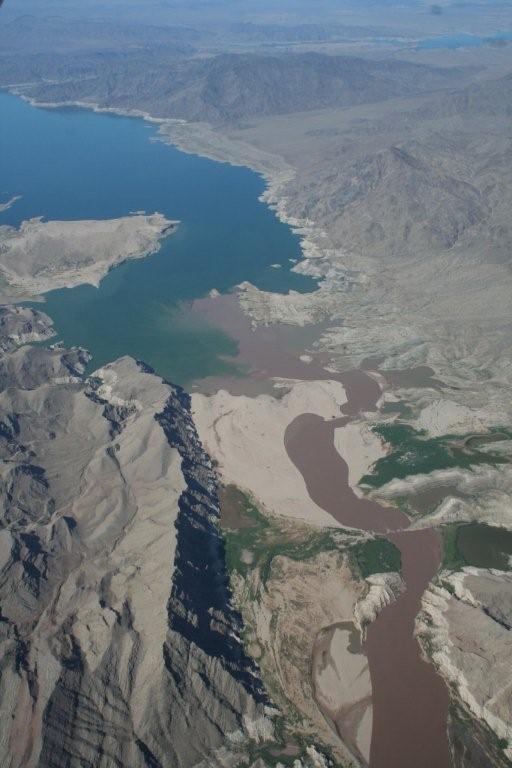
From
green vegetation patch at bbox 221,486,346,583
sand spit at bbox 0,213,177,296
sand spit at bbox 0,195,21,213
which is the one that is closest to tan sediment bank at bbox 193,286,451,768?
green vegetation patch at bbox 221,486,346,583

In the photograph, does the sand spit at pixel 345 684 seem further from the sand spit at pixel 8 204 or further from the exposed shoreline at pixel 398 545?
the sand spit at pixel 8 204

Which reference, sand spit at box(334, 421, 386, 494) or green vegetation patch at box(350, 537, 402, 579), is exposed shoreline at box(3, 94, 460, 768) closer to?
sand spit at box(334, 421, 386, 494)

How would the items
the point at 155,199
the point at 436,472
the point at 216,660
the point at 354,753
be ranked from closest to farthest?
the point at 354,753, the point at 216,660, the point at 436,472, the point at 155,199

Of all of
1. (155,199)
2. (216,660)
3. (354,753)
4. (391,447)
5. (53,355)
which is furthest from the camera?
(155,199)

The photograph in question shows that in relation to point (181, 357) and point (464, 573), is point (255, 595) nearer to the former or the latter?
point (464, 573)

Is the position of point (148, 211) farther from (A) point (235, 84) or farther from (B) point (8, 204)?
(A) point (235, 84)

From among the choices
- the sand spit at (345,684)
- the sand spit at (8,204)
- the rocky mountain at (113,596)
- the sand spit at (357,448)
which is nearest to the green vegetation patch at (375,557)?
the sand spit at (345,684)

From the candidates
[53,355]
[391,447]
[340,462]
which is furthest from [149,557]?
[53,355]

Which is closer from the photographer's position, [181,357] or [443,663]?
[443,663]

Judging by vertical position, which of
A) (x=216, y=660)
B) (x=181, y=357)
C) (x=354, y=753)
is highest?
(x=181, y=357)
